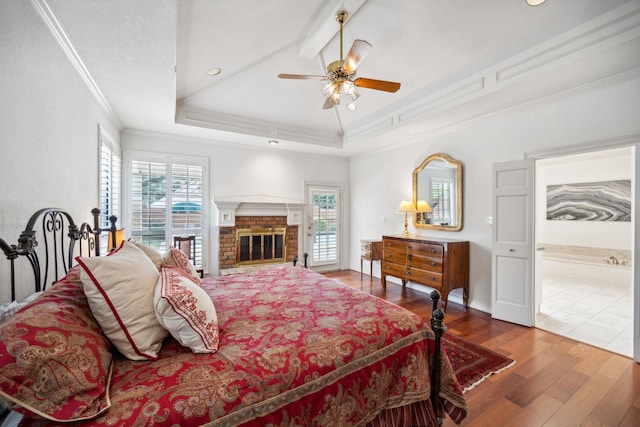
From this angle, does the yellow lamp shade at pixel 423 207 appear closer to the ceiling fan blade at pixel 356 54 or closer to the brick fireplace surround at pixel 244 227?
the brick fireplace surround at pixel 244 227

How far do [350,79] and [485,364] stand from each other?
9.32ft

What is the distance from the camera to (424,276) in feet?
12.9

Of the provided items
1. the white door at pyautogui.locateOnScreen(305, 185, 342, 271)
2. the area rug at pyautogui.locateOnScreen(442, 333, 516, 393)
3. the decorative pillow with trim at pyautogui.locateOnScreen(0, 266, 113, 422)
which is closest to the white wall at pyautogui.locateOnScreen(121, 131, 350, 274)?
the white door at pyautogui.locateOnScreen(305, 185, 342, 271)

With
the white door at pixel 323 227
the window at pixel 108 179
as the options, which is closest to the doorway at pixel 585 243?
the white door at pixel 323 227

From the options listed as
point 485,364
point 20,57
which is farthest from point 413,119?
point 20,57

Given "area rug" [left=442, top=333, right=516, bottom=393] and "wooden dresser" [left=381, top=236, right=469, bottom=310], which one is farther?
"wooden dresser" [left=381, top=236, right=469, bottom=310]

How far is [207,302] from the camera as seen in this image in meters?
1.42

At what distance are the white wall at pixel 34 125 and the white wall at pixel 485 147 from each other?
4.39 meters

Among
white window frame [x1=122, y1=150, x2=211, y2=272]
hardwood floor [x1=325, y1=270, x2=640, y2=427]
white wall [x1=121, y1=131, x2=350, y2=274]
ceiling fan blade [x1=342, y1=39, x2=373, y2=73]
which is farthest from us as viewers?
white wall [x1=121, y1=131, x2=350, y2=274]

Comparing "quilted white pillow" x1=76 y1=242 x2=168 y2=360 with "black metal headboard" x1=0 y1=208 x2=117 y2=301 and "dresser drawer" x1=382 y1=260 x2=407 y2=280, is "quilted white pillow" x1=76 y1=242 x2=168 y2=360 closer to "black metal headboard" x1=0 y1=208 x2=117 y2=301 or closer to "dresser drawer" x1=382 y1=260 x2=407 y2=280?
"black metal headboard" x1=0 y1=208 x2=117 y2=301

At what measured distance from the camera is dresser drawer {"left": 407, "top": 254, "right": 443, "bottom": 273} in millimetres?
3736

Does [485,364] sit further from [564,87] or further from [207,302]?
[564,87]

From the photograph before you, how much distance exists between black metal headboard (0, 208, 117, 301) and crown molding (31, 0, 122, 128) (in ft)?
4.00

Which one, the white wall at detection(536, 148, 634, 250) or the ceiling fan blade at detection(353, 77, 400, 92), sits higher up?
the ceiling fan blade at detection(353, 77, 400, 92)
